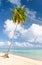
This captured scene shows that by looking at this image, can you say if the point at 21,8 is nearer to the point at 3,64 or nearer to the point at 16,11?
the point at 16,11

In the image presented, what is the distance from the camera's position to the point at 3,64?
32.4m

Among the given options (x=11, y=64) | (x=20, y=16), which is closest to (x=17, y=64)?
(x=11, y=64)

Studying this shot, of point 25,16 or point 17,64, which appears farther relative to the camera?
point 25,16

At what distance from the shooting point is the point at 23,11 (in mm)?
45375

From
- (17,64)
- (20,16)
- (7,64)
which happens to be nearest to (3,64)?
(7,64)

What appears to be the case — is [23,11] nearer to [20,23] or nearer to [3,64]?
[20,23]

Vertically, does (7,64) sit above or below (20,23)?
below

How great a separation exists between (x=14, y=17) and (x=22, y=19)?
1752mm

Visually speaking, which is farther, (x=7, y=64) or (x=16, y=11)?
(x=16, y=11)

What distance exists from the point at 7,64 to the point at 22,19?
15.5 meters

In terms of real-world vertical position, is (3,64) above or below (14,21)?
below

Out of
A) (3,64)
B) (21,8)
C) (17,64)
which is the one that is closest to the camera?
(3,64)

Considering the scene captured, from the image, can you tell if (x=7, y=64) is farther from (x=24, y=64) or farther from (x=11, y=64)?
(x=24, y=64)

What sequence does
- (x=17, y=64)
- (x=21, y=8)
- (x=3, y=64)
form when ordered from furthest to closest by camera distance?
Answer: 1. (x=21, y=8)
2. (x=17, y=64)
3. (x=3, y=64)
